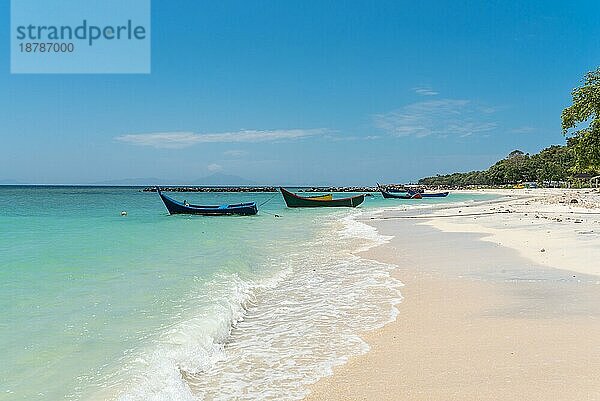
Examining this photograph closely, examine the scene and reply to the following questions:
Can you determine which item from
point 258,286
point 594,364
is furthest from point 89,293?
point 594,364

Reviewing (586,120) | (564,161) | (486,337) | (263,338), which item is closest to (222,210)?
(586,120)

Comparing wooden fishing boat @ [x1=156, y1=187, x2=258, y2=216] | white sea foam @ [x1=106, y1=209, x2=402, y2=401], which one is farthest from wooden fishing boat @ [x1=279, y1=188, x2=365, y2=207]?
white sea foam @ [x1=106, y1=209, x2=402, y2=401]

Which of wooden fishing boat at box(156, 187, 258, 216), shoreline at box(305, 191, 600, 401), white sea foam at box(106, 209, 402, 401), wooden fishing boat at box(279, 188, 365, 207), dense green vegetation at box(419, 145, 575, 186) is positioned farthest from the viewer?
dense green vegetation at box(419, 145, 575, 186)

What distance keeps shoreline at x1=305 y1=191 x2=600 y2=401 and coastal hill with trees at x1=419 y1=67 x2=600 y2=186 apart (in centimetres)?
1052

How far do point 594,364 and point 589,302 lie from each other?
8.41 ft

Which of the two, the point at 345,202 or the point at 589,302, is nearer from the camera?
the point at 589,302

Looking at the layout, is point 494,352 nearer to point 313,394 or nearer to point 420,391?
point 420,391

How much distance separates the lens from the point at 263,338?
604 centimetres

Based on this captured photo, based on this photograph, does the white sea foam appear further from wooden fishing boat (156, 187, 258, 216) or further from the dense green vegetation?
the dense green vegetation

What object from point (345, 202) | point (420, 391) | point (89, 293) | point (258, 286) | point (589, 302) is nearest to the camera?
point (420, 391)

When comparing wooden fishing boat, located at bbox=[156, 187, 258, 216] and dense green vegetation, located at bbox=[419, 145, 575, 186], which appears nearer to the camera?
wooden fishing boat, located at bbox=[156, 187, 258, 216]

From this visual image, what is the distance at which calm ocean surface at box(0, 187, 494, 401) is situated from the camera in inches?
181

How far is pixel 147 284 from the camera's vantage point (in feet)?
30.6

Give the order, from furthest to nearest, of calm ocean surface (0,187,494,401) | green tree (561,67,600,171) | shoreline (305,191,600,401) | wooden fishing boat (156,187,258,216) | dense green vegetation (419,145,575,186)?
dense green vegetation (419,145,575,186) → wooden fishing boat (156,187,258,216) → green tree (561,67,600,171) → calm ocean surface (0,187,494,401) → shoreline (305,191,600,401)
